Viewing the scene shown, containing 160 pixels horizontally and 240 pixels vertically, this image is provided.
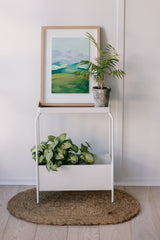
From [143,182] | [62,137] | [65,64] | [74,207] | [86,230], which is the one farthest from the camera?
[143,182]

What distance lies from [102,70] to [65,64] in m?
0.35

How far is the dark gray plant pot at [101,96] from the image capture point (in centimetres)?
282

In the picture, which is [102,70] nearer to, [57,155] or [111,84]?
[111,84]

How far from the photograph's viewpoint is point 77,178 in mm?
2824

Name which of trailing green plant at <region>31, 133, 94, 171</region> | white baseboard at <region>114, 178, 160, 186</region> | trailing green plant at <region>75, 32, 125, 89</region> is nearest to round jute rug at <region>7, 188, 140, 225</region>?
white baseboard at <region>114, 178, 160, 186</region>

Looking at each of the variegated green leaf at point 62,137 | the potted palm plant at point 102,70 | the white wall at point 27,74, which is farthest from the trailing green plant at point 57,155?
the potted palm plant at point 102,70

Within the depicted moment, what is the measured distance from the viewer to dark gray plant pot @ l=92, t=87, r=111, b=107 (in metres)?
2.82

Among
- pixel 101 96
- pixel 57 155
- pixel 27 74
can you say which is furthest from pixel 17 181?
pixel 101 96

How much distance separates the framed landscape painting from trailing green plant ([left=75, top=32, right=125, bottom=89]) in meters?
0.04

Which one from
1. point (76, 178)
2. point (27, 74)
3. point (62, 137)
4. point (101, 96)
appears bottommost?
point (76, 178)

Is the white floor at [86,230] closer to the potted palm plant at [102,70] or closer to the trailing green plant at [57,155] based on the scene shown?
the trailing green plant at [57,155]

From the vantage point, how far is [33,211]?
107 inches

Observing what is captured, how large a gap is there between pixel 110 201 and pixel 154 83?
1044mm

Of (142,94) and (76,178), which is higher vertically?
(142,94)
